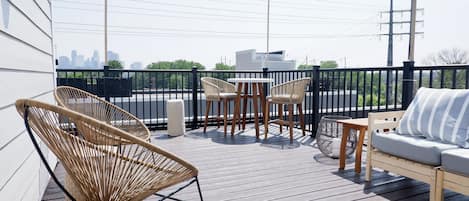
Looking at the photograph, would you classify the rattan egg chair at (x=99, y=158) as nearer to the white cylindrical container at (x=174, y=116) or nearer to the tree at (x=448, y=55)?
the white cylindrical container at (x=174, y=116)

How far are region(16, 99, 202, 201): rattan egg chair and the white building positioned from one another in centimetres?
1306

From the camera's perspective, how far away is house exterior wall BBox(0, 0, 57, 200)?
1.46 meters

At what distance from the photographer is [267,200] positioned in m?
2.34

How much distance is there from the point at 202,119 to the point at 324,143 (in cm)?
275

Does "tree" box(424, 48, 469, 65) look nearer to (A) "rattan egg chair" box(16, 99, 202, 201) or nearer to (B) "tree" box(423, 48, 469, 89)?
(B) "tree" box(423, 48, 469, 89)

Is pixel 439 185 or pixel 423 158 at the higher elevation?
pixel 423 158

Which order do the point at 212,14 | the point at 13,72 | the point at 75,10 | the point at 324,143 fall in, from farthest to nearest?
the point at 212,14, the point at 75,10, the point at 324,143, the point at 13,72

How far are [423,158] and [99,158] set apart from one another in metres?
2.19

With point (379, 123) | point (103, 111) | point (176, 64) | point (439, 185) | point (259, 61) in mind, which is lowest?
point (439, 185)

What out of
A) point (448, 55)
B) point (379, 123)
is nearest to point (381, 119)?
point (379, 123)

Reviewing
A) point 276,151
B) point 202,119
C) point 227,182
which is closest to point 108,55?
point 202,119

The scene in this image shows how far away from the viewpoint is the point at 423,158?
2291 millimetres

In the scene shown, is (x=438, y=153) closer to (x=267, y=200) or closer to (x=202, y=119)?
(x=267, y=200)

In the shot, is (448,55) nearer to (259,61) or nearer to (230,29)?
(259,61)
